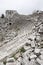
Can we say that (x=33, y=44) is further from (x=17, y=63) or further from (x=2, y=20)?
(x=2, y=20)

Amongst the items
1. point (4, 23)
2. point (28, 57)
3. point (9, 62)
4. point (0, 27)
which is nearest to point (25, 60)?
point (28, 57)

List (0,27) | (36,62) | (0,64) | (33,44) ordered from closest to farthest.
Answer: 1. (36,62)
2. (0,64)
3. (33,44)
4. (0,27)

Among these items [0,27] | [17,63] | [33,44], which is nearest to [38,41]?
[33,44]

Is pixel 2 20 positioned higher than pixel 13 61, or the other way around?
pixel 13 61

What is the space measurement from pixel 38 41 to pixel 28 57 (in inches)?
103

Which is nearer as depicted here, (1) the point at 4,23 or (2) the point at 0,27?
(2) the point at 0,27

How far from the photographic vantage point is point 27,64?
25.7 feet

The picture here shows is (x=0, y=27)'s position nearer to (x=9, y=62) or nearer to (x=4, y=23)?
(x=4, y=23)

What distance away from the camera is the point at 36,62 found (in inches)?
307

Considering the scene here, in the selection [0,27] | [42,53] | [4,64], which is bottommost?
[0,27]

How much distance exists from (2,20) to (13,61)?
969 inches

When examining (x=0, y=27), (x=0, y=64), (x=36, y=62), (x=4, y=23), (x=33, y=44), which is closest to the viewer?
(x=36, y=62)

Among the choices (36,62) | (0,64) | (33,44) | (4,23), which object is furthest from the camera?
(4,23)

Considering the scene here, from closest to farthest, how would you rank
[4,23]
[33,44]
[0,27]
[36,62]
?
[36,62]
[33,44]
[0,27]
[4,23]
